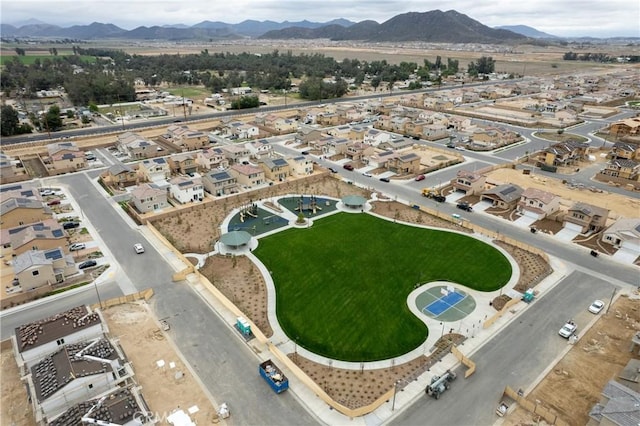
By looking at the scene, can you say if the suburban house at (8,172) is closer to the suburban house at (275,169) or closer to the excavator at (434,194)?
the suburban house at (275,169)

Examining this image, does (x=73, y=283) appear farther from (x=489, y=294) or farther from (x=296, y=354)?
(x=489, y=294)

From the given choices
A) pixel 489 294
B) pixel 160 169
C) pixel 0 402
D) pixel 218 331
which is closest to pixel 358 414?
pixel 218 331

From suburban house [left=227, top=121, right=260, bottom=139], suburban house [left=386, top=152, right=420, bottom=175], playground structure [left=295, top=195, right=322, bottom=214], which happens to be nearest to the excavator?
suburban house [left=386, top=152, right=420, bottom=175]

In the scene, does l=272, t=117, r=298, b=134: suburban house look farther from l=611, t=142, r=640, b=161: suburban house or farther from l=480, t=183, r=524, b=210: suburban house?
l=611, t=142, r=640, b=161: suburban house

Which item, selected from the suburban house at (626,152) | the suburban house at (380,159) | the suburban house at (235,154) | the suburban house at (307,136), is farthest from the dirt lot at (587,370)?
the suburban house at (307,136)

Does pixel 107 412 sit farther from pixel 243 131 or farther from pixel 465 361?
pixel 243 131

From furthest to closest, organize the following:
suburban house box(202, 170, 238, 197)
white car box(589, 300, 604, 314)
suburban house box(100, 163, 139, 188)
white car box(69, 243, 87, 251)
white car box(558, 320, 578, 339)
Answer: suburban house box(100, 163, 139, 188), suburban house box(202, 170, 238, 197), white car box(69, 243, 87, 251), white car box(589, 300, 604, 314), white car box(558, 320, 578, 339)
